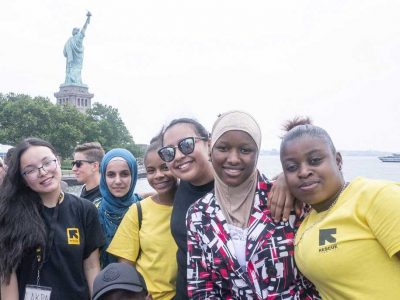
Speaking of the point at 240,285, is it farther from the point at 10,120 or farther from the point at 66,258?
the point at 10,120

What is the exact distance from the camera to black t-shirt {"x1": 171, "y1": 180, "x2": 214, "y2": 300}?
7.54 ft

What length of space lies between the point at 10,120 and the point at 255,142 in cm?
3900

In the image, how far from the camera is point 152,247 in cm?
258

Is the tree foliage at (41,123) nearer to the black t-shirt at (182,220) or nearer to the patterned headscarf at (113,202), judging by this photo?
the patterned headscarf at (113,202)

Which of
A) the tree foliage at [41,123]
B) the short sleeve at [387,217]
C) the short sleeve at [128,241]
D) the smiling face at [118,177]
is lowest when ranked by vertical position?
the short sleeve at [128,241]

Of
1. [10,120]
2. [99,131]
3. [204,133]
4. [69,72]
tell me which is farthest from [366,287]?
[69,72]

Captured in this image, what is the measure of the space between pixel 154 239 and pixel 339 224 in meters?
1.31

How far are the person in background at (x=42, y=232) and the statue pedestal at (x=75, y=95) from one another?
5003 cm

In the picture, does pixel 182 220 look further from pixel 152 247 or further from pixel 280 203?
pixel 280 203

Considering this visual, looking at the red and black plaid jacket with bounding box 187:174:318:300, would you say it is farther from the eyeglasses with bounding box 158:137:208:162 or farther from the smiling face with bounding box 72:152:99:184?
the smiling face with bounding box 72:152:99:184

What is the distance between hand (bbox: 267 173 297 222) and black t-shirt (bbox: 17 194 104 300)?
4.59ft

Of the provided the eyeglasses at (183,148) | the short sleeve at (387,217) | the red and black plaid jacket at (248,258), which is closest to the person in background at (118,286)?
the red and black plaid jacket at (248,258)

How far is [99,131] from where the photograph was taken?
4216 cm

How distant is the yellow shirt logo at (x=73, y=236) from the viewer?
256 centimetres
